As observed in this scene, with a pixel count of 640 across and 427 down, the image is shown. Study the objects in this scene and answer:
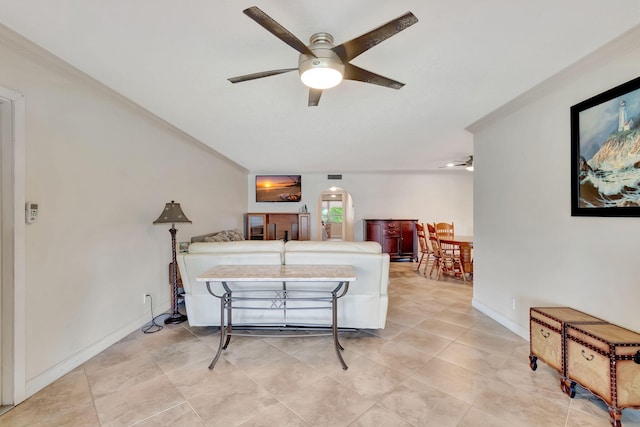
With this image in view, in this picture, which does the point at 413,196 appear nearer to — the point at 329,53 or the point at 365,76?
A: the point at 365,76

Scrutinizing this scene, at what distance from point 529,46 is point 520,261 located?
6.85ft

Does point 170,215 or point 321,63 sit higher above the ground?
point 321,63

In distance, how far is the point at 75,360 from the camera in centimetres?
222

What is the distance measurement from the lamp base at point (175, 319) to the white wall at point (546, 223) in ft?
12.8

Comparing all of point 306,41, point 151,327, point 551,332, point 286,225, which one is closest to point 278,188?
point 286,225

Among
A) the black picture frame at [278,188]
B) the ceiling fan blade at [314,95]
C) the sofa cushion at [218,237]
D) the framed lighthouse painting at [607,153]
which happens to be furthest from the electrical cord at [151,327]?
the black picture frame at [278,188]

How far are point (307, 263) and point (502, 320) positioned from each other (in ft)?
8.02

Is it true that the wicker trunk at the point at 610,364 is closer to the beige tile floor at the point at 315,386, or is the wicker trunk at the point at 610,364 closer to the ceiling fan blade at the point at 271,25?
the beige tile floor at the point at 315,386

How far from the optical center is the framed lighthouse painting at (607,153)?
1773 mm

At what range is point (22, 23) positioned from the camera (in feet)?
5.36

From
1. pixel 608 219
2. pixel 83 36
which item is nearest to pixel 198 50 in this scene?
pixel 83 36

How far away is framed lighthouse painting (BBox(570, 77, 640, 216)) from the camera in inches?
69.8

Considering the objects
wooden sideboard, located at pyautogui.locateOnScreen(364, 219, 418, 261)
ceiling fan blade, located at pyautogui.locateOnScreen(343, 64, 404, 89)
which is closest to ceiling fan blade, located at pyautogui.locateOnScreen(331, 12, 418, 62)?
ceiling fan blade, located at pyautogui.locateOnScreen(343, 64, 404, 89)

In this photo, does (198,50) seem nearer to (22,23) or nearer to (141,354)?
(22,23)
